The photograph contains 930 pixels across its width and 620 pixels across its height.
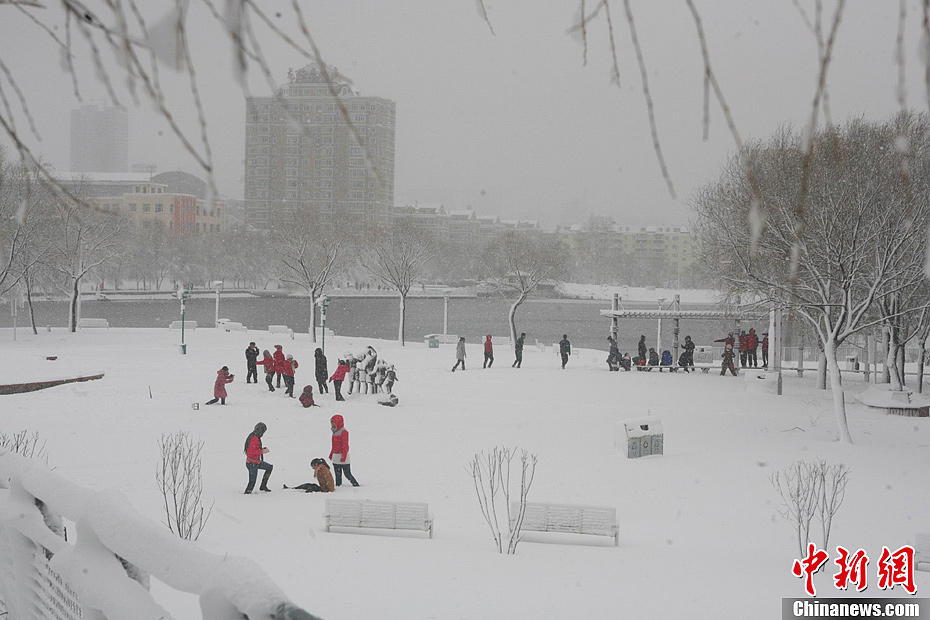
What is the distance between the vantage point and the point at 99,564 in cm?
219

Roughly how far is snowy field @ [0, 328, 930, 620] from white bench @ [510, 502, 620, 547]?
0.73ft

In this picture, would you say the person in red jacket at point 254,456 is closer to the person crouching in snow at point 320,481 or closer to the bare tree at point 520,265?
the person crouching in snow at point 320,481

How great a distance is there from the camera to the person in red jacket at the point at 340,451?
12.8 m

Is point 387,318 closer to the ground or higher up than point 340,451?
higher up

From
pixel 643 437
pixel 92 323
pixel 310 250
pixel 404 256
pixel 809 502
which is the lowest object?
pixel 643 437

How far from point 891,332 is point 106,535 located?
92.3 feet

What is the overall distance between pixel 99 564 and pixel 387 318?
74.1m

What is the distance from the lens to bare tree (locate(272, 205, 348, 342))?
43.4 metres

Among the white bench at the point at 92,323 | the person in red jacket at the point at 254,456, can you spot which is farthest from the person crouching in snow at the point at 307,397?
the white bench at the point at 92,323

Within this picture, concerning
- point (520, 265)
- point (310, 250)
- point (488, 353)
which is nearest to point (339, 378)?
point (488, 353)

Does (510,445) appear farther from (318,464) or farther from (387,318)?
(387,318)

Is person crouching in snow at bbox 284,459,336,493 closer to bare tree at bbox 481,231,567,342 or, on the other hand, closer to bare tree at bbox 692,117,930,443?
bare tree at bbox 692,117,930,443

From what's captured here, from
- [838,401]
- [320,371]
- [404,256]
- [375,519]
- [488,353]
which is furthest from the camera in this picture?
[404,256]

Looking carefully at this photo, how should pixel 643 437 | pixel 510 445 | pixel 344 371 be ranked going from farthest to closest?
1. pixel 344 371
2. pixel 510 445
3. pixel 643 437
